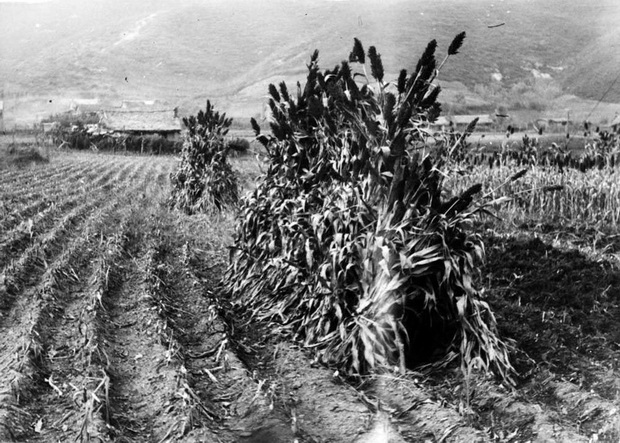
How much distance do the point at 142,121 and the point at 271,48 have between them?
28402 millimetres

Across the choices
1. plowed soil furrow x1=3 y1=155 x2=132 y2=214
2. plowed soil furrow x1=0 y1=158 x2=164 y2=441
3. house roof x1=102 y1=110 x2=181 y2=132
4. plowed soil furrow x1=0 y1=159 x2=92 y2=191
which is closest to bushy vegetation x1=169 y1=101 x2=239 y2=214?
plowed soil furrow x1=3 y1=155 x2=132 y2=214

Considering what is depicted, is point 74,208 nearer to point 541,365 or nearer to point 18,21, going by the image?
point 541,365

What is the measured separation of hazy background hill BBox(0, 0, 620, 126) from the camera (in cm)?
3662

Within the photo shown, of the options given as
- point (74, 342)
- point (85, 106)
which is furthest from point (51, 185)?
point (85, 106)

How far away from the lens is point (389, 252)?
4.39m

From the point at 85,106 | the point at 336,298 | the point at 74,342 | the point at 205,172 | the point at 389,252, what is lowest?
the point at 85,106

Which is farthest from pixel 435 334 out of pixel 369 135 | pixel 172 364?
pixel 172 364

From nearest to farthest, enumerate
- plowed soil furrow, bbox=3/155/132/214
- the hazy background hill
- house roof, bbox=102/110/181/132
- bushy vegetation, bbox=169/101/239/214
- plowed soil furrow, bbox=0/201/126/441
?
plowed soil furrow, bbox=0/201/126/441
plowed soil furrow, bbox=3/155/132/214
bushy vegetation, bbox=169/101/239/214
house roof, bbox=102/110/181/132
the hazy background hill

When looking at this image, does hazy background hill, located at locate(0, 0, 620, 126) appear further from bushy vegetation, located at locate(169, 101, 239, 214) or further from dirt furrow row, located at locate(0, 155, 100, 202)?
bushy vegetation, located at locate(169, 101, 239, 214)

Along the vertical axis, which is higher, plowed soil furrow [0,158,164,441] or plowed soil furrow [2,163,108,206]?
plowed soil furrow [0,158,164,441]

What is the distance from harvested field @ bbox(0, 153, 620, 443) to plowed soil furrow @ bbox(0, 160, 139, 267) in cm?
9

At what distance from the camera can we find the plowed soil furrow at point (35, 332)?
13.0ft

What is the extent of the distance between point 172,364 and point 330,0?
71831 millimetres

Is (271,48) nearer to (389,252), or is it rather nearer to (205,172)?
(205,172)
